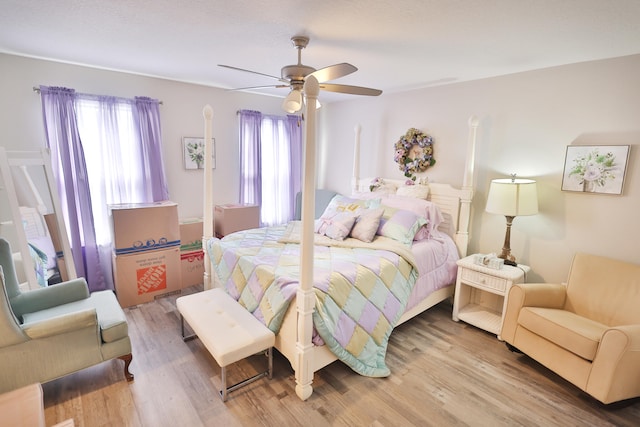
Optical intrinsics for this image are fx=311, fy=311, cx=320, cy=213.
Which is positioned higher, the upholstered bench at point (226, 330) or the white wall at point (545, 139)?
the white wall at point (545, 139)

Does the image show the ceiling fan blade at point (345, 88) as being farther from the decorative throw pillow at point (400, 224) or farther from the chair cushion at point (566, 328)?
the chair cushion at point (566, 328)

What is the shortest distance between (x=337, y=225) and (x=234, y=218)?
1.67 m

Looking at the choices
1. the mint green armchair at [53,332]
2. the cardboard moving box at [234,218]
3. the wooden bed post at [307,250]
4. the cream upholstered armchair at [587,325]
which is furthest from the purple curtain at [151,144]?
the cream upholstered armchair at [587,325]

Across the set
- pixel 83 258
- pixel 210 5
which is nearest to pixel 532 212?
pixel 210 5

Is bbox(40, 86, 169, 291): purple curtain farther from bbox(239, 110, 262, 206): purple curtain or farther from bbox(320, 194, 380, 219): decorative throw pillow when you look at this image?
bbox(320, 194, 380, 219): decorative throw pillow

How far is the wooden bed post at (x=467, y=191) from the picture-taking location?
317 centimetres

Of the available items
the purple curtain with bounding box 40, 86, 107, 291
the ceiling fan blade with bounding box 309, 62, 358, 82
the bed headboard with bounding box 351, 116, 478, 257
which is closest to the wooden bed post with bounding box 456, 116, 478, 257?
the bed headboard with bounding box 351, 116, 478, 257

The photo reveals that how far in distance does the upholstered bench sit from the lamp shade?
2.22m

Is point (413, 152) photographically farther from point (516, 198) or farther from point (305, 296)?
point (305, 296)

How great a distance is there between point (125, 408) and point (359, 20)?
110 inches

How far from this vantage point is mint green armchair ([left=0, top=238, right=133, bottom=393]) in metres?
1.77

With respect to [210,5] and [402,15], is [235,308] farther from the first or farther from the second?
[402,15]

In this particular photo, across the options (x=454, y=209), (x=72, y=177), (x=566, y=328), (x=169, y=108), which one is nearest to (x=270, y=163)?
(x=169, y=108)

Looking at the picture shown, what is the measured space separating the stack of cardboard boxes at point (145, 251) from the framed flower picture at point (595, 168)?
3.87 meters
